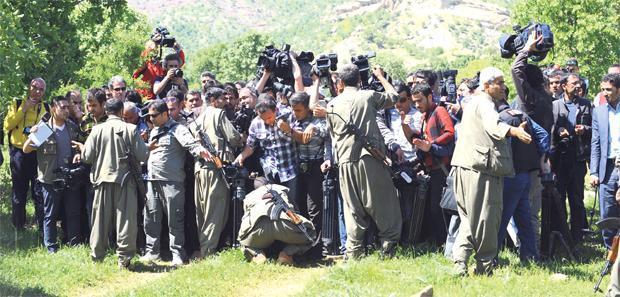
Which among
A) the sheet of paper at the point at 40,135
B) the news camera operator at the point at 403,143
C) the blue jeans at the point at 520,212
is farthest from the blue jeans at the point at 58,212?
the blue jeans at the point at 520,212

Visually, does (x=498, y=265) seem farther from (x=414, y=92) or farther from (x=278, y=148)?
(x=278, y=148)

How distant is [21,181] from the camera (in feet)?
38.5

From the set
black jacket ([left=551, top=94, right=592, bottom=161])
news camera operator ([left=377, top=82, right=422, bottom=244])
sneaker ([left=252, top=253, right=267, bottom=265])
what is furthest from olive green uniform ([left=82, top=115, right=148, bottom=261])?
black jacket ([left=551, top=94, right=592, bottom=161])

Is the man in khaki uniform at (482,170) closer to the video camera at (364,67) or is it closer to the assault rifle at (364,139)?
the assault rifle at (364,139)

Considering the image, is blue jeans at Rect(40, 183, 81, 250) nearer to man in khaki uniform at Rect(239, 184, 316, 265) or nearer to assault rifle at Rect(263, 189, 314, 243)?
man in khaki uniform at Rect(239, 184, 316, 265)

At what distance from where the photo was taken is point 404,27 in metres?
189

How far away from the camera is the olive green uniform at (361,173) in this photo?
9.22 metres

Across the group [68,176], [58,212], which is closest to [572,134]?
[68,176]

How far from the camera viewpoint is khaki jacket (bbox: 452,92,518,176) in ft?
26.2

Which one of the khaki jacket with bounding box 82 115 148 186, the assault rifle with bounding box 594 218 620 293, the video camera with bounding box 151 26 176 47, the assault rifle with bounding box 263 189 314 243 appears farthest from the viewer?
the video camera with bounding box 151 26 176 47

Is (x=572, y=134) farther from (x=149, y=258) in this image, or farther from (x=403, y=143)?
(x=149, y=258)

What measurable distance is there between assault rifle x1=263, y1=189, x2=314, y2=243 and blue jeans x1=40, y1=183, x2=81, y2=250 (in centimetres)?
288

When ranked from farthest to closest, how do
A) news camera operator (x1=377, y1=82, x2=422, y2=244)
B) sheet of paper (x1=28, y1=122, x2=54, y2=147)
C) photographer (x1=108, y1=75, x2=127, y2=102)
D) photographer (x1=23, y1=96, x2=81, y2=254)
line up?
photographer (x1=108, y1=75, x2=127, y2=102)
photographer (x1=23, y1=96, x2=81, y2=254)
sheet of paper (x1=28, y1=122, x2=54, y2=147)
news camera operator (x1=377, y1=82, x2=422, y2=244)

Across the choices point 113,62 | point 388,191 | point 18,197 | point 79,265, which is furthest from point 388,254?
point 113,62
